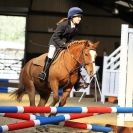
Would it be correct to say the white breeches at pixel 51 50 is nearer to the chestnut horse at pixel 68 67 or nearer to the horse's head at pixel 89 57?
the chestnut horse at pixel 68 67

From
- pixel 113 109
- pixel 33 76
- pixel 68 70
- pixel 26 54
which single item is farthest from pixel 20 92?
pixel 26 54

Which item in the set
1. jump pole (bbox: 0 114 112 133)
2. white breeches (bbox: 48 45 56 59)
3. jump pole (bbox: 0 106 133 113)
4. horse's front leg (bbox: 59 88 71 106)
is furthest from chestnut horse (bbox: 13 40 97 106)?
jump pole (bbox: 0 106 133 113)

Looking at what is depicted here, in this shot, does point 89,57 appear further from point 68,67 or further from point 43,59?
point 43,59

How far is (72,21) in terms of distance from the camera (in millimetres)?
9203

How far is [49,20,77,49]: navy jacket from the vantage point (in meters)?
9.18

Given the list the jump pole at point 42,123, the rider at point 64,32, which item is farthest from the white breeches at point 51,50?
the jump pole at point 42,123

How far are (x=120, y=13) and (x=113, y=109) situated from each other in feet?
72.5

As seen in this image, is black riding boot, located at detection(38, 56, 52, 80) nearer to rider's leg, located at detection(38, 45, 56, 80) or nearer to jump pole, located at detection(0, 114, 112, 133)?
rider's leg, located at detection(38, 45, 56, 80)

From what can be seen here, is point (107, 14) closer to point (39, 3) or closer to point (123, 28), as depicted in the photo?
point (39, 3)

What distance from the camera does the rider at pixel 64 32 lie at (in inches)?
360

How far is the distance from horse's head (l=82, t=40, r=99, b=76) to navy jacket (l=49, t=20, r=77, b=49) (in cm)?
40

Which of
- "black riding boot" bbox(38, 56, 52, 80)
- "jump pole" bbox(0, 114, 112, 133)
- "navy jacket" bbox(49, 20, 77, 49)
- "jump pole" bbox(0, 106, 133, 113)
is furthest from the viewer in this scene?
"black riding boot" bbox(38, 56, 52, 80)

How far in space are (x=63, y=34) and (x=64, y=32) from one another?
2.1 inches

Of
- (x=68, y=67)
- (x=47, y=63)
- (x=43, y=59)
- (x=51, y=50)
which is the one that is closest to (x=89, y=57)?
(x=68, y=67)
